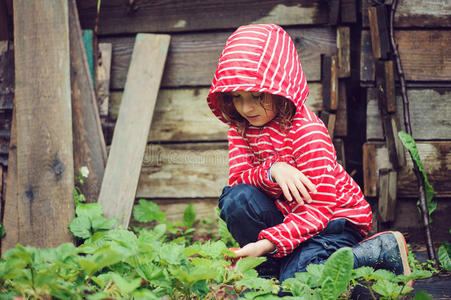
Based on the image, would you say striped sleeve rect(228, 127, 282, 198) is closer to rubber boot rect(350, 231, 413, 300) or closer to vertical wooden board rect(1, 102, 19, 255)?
rubber boot rect(350, 231, 413, 300)

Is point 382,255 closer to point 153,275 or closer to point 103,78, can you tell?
point 153,275

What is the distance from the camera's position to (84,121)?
2.70 meters

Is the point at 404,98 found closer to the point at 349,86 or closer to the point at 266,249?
the point at 349,86

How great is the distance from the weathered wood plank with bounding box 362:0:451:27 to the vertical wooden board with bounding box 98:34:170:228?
1.41m

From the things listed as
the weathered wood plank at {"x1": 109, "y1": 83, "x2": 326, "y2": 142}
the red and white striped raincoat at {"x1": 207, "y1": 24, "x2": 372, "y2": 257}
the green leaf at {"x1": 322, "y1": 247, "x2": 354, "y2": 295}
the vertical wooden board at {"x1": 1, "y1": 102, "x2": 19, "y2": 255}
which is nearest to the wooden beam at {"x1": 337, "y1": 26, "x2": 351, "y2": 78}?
the weathered wood plank at {"x1": 109, "y1": 83, "x2": 326, "y2": 142}

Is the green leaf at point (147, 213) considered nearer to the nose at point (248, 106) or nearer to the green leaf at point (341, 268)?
the nose at point (248, 106)

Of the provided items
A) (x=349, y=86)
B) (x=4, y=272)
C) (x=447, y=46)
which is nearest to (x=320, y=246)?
(x=4, y=272)

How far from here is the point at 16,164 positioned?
256 centimetres

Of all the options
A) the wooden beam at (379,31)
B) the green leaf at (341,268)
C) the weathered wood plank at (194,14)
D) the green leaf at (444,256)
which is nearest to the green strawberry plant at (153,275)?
the green leaf at (341,268)

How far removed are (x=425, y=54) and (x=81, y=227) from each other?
2.22 meters

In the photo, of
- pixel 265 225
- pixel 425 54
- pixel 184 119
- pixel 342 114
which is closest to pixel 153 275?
pixel 265 225

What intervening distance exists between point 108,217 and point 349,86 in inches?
66.6

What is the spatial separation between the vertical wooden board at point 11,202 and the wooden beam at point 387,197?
211 cm

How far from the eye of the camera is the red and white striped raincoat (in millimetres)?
1787
